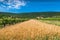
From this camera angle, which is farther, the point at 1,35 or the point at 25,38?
the point at 1,35

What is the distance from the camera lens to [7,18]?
12117 mm

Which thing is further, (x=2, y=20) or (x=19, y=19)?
(x=2, y=20)

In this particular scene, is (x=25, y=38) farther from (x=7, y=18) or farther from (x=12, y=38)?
(x=7, y=18)

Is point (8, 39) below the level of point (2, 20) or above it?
above

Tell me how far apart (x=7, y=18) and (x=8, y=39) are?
324 inches

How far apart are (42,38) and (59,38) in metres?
0.38

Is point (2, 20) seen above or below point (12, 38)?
below

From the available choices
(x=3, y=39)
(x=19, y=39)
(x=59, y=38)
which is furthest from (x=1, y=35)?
(x=59, y=38)

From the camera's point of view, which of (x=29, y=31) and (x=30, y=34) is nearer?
(x=30, y=34)

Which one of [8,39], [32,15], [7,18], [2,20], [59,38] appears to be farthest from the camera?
[2,20]

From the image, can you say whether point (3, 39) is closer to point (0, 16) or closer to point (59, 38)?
point (59, 38)

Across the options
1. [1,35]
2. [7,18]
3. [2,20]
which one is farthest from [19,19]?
[1,35]

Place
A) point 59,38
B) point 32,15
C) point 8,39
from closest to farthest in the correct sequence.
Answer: point 8,39 < point 59,38 < point 32,15

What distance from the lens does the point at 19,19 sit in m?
12.0
